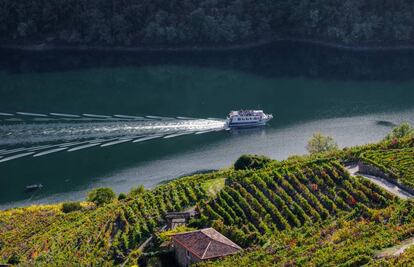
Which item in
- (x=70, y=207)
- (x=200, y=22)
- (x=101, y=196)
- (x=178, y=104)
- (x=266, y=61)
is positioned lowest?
(x=70, y=207)

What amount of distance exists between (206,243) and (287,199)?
10900 millimetres

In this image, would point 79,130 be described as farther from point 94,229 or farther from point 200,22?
point 200,22

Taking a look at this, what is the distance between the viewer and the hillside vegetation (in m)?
57.0

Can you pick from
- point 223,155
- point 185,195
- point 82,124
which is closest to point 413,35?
point 223,155

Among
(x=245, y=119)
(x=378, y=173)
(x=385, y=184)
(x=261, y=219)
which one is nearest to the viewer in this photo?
(x=261, y=219)

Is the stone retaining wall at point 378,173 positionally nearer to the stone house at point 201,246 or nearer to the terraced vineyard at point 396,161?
the terraced vineyard at point 396,161

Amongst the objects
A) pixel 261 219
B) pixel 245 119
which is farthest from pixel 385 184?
pixel 245 119

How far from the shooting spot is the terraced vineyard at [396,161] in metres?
68.6

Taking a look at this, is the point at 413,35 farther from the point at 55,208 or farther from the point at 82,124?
the point at 55,208

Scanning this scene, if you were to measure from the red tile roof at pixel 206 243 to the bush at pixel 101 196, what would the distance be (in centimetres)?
2373

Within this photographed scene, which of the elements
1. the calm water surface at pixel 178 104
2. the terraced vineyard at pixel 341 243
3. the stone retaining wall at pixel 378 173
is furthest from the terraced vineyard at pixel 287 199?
the calm water surface at pixel 178 104

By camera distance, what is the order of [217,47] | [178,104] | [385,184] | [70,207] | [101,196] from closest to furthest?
1. [385,184]
2. [70,207]
3. [101,196]
4. [178,104]
5. [217,47]

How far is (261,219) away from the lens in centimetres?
6481

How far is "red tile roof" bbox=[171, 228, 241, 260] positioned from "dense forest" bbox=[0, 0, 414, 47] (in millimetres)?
87188
